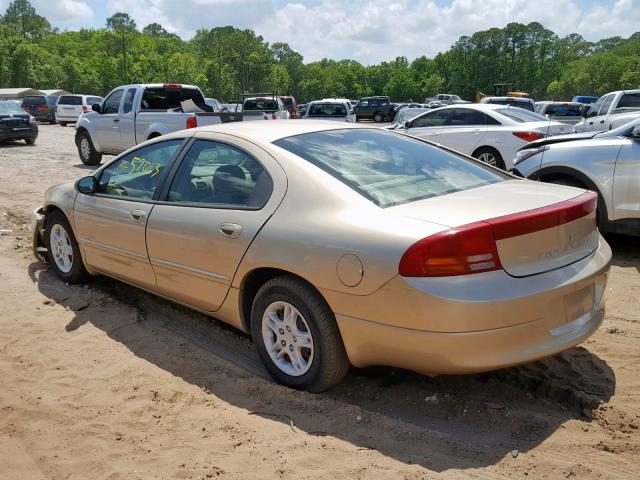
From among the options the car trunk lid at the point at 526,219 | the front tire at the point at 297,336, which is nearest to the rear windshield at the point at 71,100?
the front tire at the point at 297,336

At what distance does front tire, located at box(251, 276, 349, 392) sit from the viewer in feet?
10.7

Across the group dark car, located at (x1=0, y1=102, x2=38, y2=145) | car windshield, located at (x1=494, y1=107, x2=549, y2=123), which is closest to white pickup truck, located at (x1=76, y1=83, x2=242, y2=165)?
dark car, located at (x1=0, y1=102, x2=38, y2=145)

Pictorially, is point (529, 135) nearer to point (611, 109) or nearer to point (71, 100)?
point (611, 109)

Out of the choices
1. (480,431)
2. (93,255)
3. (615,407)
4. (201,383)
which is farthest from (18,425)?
(615,407)

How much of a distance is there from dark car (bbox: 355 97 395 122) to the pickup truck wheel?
→ 30883 mm

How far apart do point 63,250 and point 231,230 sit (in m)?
2.59

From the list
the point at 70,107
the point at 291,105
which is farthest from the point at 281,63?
the point at 291,105

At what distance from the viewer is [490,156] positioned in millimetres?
11805

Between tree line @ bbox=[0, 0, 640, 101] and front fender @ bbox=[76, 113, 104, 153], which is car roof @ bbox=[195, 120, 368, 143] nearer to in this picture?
front fender @ bbox=[76, 113, 104, 153]

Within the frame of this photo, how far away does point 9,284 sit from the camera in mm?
5645

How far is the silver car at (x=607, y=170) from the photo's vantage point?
239 inches

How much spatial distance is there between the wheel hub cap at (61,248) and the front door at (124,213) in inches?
14.6

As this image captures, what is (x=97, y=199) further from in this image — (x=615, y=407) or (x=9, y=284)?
(x=615, y=407)

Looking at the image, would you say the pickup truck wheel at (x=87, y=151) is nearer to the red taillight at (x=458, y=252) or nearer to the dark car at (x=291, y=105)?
the red taillight at (x=458, y=252)
